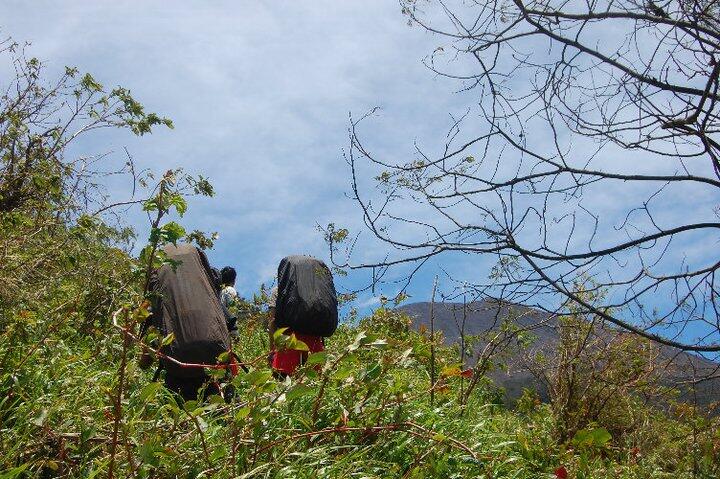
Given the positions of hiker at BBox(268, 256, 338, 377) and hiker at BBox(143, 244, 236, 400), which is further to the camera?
hiker at BBox(268, 256, 338, 377)

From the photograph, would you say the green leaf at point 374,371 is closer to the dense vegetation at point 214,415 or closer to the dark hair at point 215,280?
the dense vegetation at point 214,415

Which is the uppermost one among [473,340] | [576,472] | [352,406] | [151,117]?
[151,117]

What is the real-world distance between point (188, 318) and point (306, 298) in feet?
5.07

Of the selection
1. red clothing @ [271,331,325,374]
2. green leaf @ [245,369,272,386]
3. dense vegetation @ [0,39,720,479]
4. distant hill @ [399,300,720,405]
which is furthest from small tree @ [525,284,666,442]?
green leaf @ [245,369,272,386]

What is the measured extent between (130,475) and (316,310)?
2932mm

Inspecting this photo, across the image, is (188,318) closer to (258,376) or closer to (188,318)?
(188,318)

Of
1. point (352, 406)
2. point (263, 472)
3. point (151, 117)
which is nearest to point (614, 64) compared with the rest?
point (352, 406)

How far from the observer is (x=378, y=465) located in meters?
4.55

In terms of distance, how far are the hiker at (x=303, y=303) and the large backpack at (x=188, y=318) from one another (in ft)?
3.95

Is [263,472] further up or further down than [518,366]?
further down

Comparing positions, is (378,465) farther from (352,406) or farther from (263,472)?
(263,472)

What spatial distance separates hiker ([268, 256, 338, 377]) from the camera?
656cm

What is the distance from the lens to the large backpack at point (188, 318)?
202 inches

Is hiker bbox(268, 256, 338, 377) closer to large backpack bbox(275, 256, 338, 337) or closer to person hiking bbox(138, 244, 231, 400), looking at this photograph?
large backpack bbox(275, 256, 338, 337)
